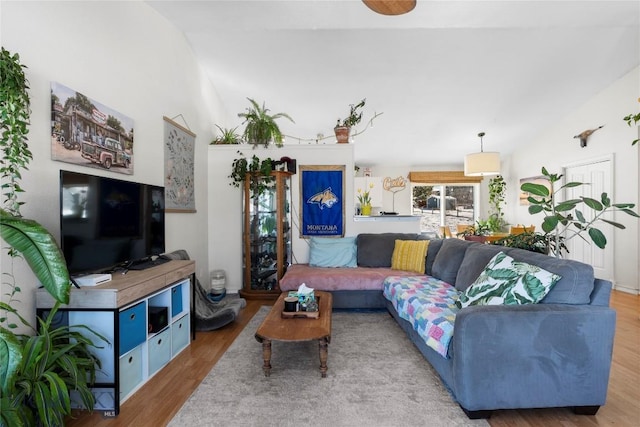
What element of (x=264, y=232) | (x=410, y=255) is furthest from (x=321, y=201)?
(x=410, y=255)

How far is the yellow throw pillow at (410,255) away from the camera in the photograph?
12.1 feet

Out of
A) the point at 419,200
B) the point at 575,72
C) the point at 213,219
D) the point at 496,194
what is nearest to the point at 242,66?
the point at 213,219

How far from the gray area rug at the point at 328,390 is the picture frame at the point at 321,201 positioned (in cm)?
187

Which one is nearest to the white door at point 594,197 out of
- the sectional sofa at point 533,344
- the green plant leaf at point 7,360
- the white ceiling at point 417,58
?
the white ceiling at point 417,58

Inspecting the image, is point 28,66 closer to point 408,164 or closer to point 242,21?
point 242,21

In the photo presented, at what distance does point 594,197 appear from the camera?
4840mm

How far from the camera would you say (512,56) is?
383cm

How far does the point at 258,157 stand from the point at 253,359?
2726 millimetres

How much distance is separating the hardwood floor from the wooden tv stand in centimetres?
7

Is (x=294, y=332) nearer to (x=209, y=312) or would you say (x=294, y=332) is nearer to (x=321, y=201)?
(x=209, y=312)

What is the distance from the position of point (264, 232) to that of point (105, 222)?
91.5 inches

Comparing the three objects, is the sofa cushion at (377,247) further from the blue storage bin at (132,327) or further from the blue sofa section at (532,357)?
the blue storage bin at (132,327)

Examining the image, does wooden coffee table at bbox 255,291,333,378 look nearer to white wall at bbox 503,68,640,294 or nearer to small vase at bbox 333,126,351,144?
small vase at bbox 333,126,351,144

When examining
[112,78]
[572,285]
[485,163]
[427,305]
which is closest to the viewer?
[572,285]
